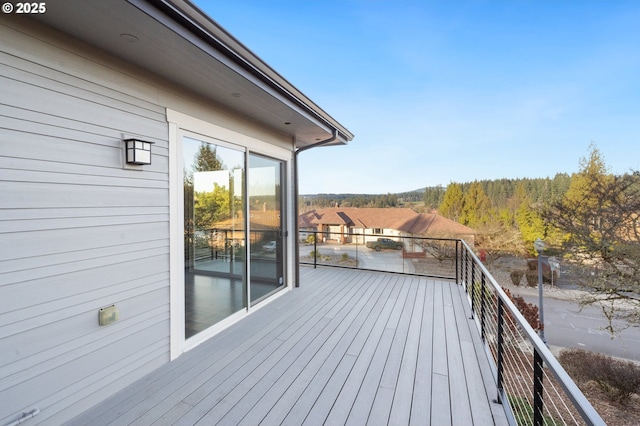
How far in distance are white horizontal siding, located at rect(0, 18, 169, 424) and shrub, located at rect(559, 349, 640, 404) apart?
30.8 feet

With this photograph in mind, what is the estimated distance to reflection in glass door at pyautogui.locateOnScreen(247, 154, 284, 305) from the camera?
3.66m

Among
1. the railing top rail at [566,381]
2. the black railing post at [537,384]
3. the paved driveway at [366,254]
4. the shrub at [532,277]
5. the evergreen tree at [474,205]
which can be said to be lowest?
the shrub at [532,277]

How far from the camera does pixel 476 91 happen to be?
47.5 ft

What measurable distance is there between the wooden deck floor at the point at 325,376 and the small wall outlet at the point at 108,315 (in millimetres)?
546

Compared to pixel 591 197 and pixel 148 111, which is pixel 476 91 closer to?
pixel 591 197

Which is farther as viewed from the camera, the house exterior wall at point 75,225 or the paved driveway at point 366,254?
the paved driveway at point 366,254

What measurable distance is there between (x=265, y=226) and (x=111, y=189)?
2.04 meters

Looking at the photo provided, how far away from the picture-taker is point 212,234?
3.02 m

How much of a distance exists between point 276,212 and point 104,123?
244 centimetres

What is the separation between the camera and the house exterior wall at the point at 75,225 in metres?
1.61

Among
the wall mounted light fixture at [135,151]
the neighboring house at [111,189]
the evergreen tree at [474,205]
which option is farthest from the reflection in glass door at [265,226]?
the evergreen tree at [474,205]

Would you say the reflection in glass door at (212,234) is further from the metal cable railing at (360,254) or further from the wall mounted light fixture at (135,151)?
the metal cable railing at (360,254)

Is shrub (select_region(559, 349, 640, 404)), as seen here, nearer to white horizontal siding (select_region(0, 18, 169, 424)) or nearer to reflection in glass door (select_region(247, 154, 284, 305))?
reflection in glass door (select_region(247, 154, 284, 305))

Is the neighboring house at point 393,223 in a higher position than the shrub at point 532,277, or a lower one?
higher
